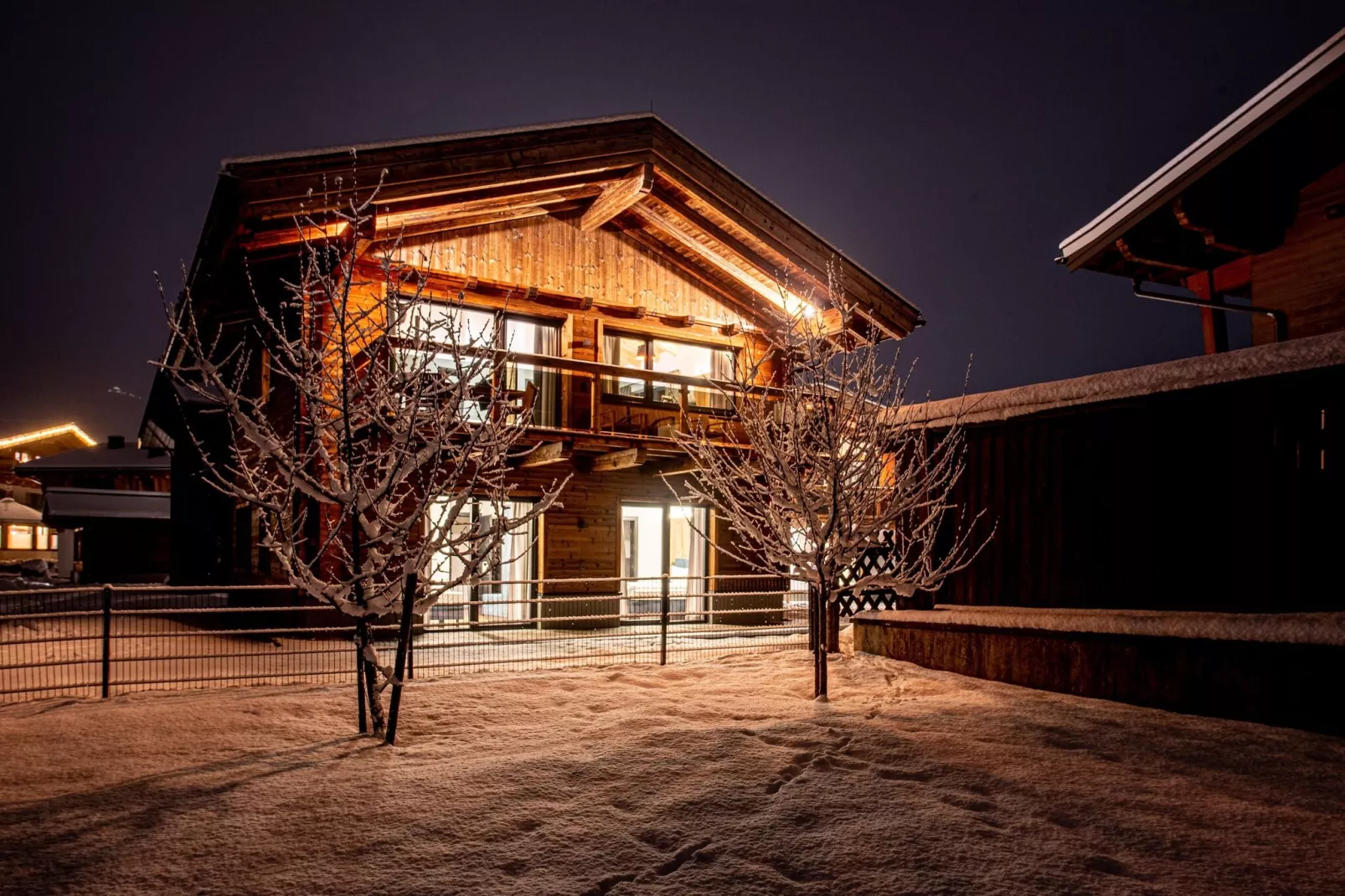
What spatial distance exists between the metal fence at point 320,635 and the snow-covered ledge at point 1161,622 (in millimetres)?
2379

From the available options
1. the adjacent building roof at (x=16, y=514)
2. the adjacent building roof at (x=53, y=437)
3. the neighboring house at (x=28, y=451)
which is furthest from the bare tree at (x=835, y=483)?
the adjacent building roof at (x=53, y=437)

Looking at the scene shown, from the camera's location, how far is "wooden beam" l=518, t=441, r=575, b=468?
12.8 metres

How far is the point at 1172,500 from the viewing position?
300 inches

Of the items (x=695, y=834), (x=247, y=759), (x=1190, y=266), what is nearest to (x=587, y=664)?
(x=247, y=759)

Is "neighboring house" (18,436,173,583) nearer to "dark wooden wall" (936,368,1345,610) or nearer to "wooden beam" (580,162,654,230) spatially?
"wooden beam" (580,162,654,230)

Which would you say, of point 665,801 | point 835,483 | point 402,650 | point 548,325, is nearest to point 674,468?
point 548,325

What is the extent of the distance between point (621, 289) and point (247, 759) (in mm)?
11669

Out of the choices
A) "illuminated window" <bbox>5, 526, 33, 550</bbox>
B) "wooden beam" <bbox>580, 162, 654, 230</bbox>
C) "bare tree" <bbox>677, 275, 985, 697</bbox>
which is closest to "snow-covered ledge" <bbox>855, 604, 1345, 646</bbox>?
"bare tree" <bbox>677, 275, 985, 697</bbox>

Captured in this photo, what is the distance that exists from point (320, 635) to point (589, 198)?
9.29 metres

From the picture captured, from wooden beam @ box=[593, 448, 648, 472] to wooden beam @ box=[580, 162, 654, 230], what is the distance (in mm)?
4714

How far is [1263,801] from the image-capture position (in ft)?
14.7

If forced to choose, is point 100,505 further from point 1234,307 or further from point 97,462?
point 1234,307

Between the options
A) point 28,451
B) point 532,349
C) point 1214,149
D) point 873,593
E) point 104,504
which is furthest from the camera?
point 28,451

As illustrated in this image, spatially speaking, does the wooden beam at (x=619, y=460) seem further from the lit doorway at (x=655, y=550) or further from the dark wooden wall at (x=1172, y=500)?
the dark wooden wall at (x=1172, y=500)
